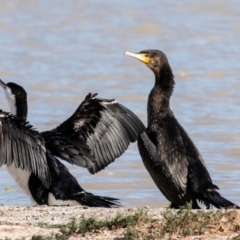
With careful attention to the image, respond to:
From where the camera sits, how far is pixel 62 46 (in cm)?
2244

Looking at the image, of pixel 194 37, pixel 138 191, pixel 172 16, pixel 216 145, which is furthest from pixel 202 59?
pixel 138 191

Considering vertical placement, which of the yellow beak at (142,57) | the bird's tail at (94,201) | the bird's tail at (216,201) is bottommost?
the bird's tail at (94,201)

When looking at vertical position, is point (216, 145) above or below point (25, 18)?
below

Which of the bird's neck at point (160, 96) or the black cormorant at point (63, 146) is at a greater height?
the bird's neck at point (160, 96)

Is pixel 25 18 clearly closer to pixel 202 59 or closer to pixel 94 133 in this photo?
pixel 202 59

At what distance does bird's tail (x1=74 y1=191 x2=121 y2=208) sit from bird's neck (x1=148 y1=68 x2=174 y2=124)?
0.91m

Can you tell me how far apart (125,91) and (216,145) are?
3.63 metres

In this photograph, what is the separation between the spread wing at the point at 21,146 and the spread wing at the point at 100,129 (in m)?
0.68

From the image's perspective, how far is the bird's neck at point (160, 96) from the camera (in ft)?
35.1

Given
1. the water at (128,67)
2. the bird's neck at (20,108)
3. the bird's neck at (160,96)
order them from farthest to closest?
the water at (128,67), the bird's neck at (20,108), the bird's neck at (160,96)

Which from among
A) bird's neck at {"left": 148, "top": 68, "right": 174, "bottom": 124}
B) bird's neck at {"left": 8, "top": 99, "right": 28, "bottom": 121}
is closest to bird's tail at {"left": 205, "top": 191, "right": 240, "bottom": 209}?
bird's neck at {"left": 148, "top": 68, "right": 174, "bottom": 124}

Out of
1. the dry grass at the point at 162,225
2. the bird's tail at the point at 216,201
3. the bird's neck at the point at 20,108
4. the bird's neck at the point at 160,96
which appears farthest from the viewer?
the bird's neck at the point at 20,108

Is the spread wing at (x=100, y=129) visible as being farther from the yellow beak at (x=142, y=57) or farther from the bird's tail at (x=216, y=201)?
the bird's tail at (x=216, y=201)

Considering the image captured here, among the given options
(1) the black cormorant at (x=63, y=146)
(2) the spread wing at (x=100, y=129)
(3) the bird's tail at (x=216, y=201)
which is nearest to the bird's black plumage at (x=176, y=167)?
(3) the bird's tail at (x=216, y=201)
